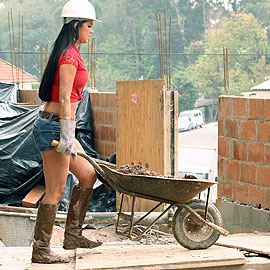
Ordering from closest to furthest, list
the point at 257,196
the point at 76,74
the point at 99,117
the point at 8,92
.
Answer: the point at 76,74 → the point at 257,196 → the point at 99,117 → the point at 8,92

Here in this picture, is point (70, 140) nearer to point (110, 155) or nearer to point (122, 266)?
point (122, 266)

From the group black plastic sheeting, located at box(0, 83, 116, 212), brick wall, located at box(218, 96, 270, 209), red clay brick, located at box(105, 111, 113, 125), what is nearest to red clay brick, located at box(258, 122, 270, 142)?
brick wall, located at box(218, 96, 270, 209)

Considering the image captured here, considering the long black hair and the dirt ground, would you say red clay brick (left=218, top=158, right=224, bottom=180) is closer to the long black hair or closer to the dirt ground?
the dirt ground

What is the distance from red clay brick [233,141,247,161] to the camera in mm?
6277

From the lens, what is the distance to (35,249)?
4.21 meters

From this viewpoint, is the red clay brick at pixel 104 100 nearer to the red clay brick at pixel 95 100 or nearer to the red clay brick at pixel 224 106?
the red clay brick at pixel 95 100

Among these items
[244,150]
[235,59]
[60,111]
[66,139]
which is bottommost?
[244,150]

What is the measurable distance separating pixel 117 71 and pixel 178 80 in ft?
20.4

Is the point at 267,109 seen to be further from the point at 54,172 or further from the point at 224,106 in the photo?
the point at 54,172

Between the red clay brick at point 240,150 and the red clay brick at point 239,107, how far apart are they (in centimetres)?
31

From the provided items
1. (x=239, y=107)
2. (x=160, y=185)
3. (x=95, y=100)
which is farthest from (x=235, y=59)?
(x=160, y=185)

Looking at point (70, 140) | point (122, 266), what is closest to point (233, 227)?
point (122, 266)

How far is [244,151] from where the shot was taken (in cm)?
628

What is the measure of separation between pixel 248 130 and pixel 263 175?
20.4 inches
